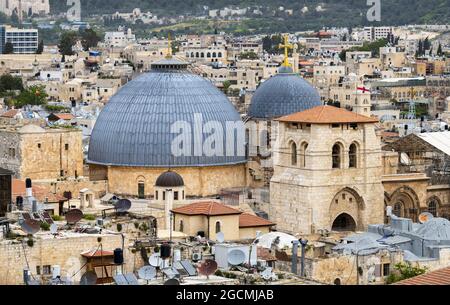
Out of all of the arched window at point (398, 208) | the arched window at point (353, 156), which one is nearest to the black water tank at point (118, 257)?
the arched window at point (353, 156)

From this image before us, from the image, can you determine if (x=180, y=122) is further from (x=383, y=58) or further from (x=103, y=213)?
(x=383, y=58)

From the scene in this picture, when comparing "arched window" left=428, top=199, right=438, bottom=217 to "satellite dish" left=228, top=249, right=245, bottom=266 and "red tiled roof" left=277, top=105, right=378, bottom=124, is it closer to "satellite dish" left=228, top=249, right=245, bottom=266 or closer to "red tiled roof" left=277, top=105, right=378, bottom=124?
"red tiled roof" left=277, top=105, right=378, bottom=124

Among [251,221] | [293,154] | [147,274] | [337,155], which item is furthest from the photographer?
[293,154]

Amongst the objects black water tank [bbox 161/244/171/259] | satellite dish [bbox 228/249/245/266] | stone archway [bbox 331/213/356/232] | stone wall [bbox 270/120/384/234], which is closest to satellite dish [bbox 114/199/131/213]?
stone wall [bbox 270/120/384/234]

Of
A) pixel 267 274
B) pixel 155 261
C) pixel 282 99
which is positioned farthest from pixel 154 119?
pixel 267 274

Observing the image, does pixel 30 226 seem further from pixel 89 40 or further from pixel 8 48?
pixel 89 40

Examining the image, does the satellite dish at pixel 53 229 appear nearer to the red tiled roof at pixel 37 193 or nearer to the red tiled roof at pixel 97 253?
the red tiled roof at pixel 97 253
